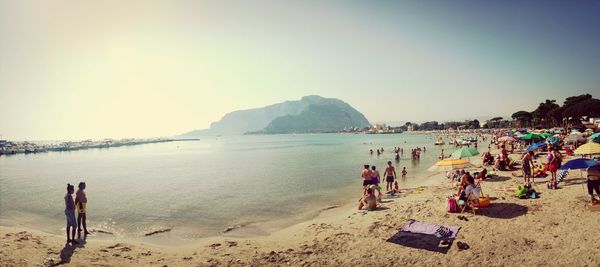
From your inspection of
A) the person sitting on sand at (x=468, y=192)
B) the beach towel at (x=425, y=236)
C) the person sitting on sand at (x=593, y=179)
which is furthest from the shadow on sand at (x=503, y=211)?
the beach towel at (x=425, y=236)

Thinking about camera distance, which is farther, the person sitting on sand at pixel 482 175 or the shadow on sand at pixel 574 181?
the person sitting on sand at pixel 482 175

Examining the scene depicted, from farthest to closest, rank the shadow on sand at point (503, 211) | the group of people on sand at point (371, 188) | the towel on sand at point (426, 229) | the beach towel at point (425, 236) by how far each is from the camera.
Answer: the group of people on sand at point (371, 188) < the shadow on sand at point (503, 211) < the towel on sand at point (426, 229) < the beach towel at point (425, 236)

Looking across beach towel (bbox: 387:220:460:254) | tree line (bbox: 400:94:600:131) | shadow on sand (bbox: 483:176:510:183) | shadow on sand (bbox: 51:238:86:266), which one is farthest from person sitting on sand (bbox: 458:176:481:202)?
tree line (bbox: 400:94:600:131)

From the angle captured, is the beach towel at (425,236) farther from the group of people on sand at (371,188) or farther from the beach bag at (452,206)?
the group of people on sand at (371,188)

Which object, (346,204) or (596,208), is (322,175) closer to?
(346,204)

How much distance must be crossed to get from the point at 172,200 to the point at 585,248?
Result: 21359 mm

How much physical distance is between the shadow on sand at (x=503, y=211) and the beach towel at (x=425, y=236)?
220 cm

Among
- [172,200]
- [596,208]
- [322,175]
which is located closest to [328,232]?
[596,208]

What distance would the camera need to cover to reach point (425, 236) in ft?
30.6

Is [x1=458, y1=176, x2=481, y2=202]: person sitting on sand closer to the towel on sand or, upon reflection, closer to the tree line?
the towel on sand

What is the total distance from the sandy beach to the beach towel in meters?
0.22

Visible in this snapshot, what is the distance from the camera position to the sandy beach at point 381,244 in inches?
311

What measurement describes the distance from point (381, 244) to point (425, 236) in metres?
1.41

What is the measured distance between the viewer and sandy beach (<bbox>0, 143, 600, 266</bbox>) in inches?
311
